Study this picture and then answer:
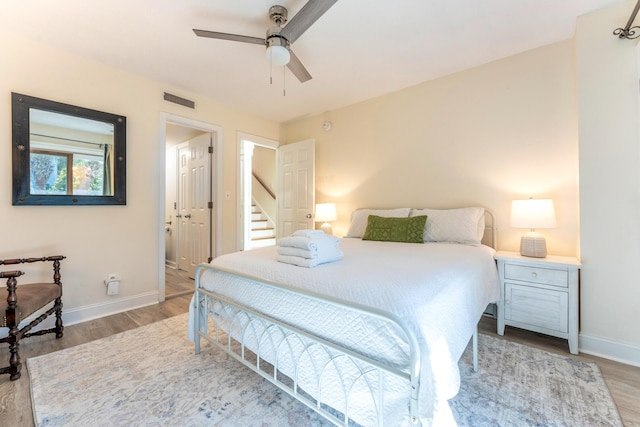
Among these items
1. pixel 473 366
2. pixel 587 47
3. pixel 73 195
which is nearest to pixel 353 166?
pixel 587 47

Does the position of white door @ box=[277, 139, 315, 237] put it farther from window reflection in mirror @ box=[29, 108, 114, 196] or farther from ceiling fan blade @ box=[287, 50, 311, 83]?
window reflection in mirror @ box=[29, 108, 114, 196]

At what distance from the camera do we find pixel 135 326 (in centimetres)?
246

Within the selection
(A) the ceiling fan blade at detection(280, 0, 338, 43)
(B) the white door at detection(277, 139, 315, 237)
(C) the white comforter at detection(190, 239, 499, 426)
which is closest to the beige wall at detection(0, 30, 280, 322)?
(B) the white door at detection(277, 139, 315, 237)

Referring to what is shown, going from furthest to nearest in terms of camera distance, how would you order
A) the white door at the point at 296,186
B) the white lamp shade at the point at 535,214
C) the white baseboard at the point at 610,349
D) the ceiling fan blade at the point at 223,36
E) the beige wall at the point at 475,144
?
the white door at the point at 296,186 < the beige wall at the point at 475,144 < the white lamp shade at the point at 535,214 < the white baseboard at the point at 610,349 < the ceiling fan blade at the point at 223,36

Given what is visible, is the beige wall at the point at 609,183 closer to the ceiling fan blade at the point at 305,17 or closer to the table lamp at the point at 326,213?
the ceiling fan blade at the point at 305,17

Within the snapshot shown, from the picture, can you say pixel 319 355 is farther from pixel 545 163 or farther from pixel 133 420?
pixel 545 163

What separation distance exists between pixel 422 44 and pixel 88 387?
11.6ft

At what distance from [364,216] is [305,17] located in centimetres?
215

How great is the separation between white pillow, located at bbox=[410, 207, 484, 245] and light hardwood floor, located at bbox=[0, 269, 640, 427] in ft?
2.77

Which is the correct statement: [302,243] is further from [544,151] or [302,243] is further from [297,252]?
[544,151]

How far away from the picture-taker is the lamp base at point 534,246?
2.18 metres

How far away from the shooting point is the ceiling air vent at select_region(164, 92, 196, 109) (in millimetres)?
3111

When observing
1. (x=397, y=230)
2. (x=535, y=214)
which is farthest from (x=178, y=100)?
(x=535, y=214)

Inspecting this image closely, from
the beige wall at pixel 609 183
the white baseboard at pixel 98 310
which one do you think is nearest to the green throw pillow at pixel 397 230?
the beige wall at pixel 609 183
